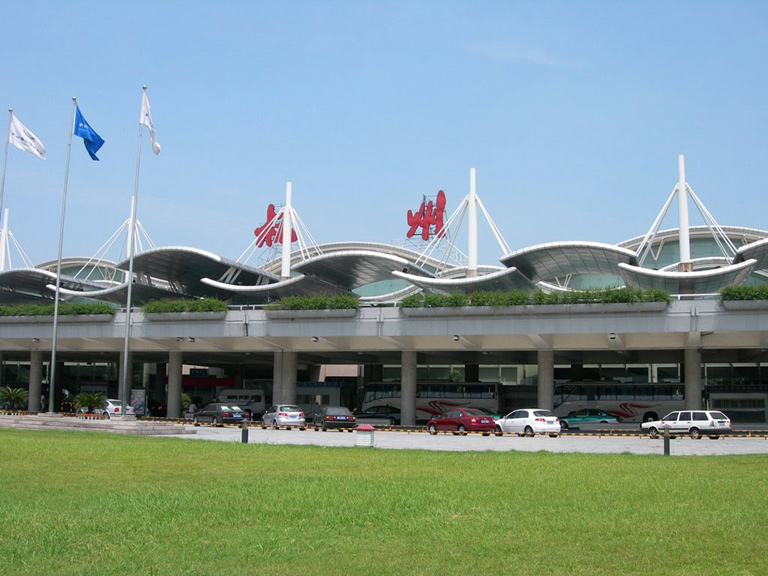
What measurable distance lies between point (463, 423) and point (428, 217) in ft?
82.7

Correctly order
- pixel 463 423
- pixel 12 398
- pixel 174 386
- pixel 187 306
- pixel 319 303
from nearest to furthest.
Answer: pixel 463 423, pixel 319 303, pixel 187 306, pixel 174 386, pixel 12 398

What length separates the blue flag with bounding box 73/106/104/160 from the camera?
3662cm

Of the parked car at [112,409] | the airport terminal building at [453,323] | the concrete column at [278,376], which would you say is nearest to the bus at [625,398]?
the airport terminal building at [453,323]

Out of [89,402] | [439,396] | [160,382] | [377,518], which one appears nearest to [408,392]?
[439,396]

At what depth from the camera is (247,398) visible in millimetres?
55781

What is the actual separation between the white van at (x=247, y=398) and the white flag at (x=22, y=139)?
2395 centimetres

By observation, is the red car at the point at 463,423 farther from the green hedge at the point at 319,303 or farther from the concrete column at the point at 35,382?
the concrete column at the point at 35,382

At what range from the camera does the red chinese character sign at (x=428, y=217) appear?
190 ft

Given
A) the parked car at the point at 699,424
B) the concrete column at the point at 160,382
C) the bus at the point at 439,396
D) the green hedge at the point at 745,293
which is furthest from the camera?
the concrete column at the point at 160,382

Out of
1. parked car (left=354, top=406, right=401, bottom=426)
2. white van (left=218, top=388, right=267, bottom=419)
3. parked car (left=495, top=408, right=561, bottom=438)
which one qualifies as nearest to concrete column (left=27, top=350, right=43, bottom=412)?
white van (left=218, top=388, right=267, bottom=419)

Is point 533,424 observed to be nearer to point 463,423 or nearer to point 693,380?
point 463,423

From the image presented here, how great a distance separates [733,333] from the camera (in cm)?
3866

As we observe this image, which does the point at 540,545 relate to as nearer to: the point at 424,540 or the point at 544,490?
the point at 424,540

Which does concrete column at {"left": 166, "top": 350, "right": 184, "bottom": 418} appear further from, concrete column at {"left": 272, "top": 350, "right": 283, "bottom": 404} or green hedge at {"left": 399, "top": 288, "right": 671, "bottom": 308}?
green hedge at {"left": 399, "top": 288, "right": 671, "bottom": 308}
